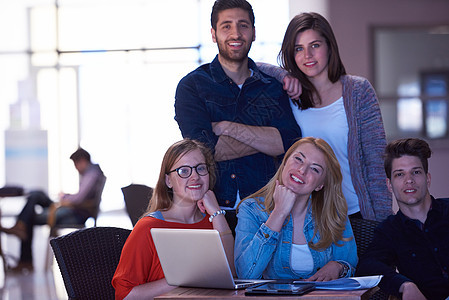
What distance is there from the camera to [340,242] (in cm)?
259

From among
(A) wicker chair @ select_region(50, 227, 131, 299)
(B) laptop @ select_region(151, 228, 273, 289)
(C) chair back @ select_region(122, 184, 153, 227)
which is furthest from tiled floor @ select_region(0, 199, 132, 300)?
(B) laptop @ select_region(151, 228, 273, 289)

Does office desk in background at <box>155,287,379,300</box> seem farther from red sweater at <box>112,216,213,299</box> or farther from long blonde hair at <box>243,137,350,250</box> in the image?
long blonde hair at <box>243,137,350,250</box>

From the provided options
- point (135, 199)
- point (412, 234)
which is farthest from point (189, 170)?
point (135, 199)

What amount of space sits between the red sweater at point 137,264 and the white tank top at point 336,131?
861mm

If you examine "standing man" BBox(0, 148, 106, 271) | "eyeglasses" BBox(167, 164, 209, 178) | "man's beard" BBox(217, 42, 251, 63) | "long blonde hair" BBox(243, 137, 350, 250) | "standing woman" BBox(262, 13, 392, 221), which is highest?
"man's beard" BBox(217, 42, 251, 63)

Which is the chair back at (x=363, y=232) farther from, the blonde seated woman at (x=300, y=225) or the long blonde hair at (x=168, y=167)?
the long blonde hair at (x=168, y=167)

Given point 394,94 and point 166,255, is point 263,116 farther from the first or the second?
point 394,94

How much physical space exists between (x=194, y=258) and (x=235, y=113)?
3.45 feet

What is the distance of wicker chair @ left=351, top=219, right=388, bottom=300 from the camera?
9.13 feet

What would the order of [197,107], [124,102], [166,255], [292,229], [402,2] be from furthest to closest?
[124,102] → [402,2] → [197,107] → [292,229] → [166,255]

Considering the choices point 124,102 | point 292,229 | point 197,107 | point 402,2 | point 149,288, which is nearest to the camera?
point 149,288

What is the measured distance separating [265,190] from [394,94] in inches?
257

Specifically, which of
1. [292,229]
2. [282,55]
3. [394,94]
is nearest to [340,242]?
[292,229]

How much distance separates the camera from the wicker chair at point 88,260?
104 inches
